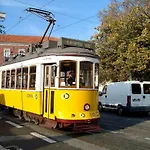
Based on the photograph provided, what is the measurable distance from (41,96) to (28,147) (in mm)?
3170

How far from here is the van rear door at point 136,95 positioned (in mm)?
20062

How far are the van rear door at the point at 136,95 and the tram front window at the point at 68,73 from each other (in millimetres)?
9163

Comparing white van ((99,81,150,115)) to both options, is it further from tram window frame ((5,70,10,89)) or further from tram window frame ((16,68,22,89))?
tram window frame ((16,68,22,89))

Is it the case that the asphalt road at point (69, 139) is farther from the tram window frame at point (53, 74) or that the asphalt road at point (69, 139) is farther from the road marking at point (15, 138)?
the tram window frame at point (53, 74)

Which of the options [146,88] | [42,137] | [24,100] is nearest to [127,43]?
[146,88]

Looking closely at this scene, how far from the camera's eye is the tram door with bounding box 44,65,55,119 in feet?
38.7

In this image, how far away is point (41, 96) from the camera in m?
12.4

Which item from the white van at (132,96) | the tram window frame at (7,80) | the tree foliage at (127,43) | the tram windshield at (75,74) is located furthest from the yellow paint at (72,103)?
the tree foliage at (127,43)

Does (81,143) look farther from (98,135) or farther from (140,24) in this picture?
(140,24)

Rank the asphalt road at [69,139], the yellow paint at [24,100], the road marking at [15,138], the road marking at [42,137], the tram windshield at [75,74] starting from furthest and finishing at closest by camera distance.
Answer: the yellow paint at [24,100], the tram windshield at [75,74], the road marking at [15,138], the road marking at [42,137], the asphalt road at [69,139]

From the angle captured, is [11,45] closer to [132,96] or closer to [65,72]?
[132,96]

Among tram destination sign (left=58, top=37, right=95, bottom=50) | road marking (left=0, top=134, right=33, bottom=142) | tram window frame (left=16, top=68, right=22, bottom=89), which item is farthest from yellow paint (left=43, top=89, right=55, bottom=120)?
tram window frame (left=16, top=68, right=22, bottom=89)

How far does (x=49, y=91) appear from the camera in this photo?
39.4 feet

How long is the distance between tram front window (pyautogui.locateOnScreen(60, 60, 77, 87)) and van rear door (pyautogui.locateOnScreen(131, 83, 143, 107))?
A: 916cm
